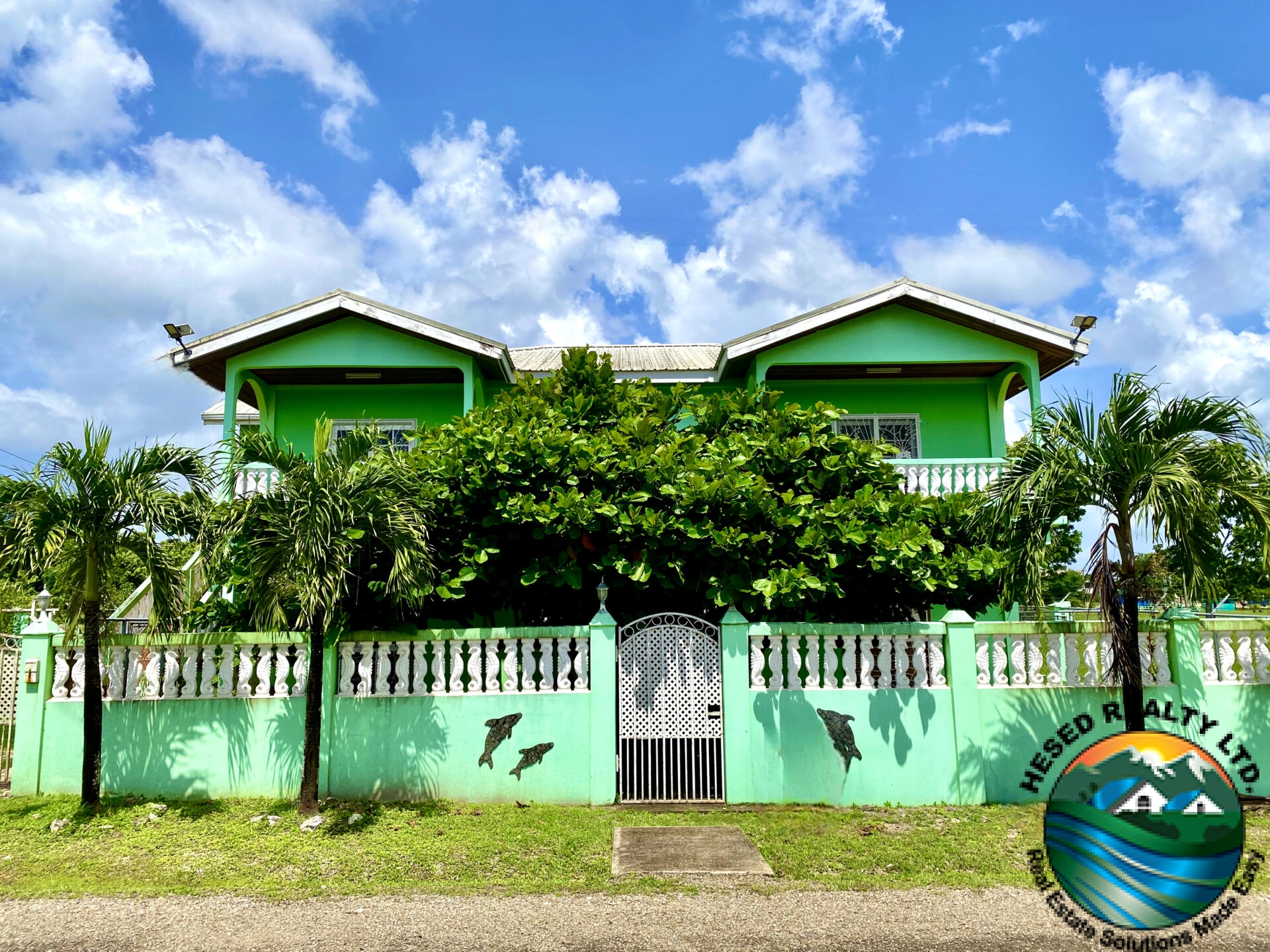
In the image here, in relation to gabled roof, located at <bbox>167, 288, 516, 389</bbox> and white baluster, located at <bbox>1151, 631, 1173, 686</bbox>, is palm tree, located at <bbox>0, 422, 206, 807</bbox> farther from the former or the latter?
white baluster, located at <bbox>1151, 631, 1173, 686</bbox>

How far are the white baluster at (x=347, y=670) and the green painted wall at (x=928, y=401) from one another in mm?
8222

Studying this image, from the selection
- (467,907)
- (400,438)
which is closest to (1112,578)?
(467,907)

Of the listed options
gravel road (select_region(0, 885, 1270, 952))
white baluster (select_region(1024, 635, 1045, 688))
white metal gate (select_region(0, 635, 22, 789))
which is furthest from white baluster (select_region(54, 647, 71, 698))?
white baluster (select_region(1024, 635, 1045, 688))

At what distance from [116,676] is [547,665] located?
4.20m

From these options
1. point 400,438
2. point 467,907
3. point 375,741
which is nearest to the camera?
point 467,907

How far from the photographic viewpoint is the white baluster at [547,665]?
8164mm

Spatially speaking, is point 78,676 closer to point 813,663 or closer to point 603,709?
point 603,709

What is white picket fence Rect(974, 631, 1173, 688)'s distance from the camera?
26.9ft

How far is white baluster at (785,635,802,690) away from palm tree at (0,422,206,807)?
590 cm

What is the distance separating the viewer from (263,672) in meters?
8.05

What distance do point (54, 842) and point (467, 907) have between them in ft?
13.0

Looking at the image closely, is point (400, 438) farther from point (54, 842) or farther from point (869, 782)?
point (869, 782)

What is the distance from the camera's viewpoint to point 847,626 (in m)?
8.24

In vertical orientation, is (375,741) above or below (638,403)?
below
